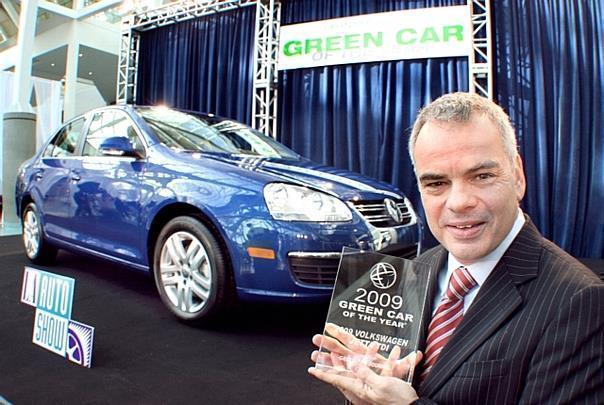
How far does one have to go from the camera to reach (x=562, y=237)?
4555 mm

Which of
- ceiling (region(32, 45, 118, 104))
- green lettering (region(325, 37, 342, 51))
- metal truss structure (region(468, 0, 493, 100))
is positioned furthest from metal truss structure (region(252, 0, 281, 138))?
ceiling (region(32, 45, 118, 104))

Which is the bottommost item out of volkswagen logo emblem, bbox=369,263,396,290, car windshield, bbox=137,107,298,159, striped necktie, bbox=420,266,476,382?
striped necktie, bbox=420,266,476,382

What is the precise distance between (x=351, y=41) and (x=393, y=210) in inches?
154

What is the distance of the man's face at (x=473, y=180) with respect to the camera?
27.2 inches

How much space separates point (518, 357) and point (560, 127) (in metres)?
4.71

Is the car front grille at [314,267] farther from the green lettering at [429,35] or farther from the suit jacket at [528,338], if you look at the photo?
the green lettering at [429,35]

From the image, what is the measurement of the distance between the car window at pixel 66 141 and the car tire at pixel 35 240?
43 cm

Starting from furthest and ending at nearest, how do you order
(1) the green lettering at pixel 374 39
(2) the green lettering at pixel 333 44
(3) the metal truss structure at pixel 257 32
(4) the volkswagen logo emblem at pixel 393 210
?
(3) the metal truss structure at pixel 257 32
(2) the green lettering at pixel 333 44
(1) the green lettering at pixel 374 39
(4) the volkswagen logo emblem at pixel 393 210

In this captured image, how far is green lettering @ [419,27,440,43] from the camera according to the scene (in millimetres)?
5074

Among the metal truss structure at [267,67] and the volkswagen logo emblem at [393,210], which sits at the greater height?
the metal truss structure at [267,67]

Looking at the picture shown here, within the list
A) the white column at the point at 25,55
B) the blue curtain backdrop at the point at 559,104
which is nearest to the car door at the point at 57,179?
the blue curtain backdrop at the point at 559,104

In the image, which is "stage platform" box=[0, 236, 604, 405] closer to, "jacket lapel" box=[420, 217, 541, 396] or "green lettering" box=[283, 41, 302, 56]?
"jacket lapel" box=[420, 217, 541, 396]

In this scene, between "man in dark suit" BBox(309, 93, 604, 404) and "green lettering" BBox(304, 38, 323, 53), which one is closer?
"man in dark suit" BBox(309, 93, 604, 404)

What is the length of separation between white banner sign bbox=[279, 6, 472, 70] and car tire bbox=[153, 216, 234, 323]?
4.05m
